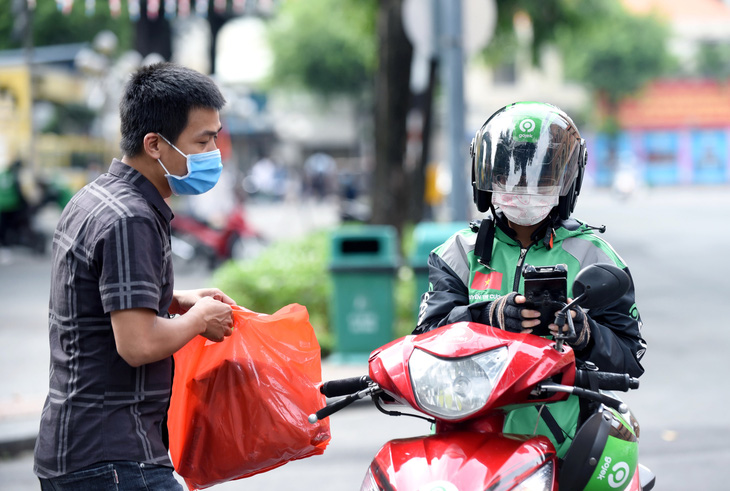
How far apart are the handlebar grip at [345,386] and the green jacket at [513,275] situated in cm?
28

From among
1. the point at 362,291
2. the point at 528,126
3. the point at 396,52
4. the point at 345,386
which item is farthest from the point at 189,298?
the point at 396,52

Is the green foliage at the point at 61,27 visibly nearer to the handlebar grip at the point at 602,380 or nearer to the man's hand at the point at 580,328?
the man's hand at the point at 580,328

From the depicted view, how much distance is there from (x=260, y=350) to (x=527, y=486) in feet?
3.44

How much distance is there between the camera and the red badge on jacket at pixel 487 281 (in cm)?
264

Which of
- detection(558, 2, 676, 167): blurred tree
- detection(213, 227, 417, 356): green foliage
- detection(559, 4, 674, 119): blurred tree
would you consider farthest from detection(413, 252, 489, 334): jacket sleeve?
detection(559, 4, 674, 119): blurred tree

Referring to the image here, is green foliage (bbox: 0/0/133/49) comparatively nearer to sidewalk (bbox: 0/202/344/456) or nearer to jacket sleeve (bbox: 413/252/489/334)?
sidewalk (bbox: 0/202/344/456)

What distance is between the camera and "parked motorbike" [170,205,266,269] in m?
14.8

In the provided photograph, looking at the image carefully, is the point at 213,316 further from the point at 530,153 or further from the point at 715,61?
the point at 715,61

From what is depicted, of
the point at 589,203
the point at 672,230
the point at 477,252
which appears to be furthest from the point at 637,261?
the point at 589,203

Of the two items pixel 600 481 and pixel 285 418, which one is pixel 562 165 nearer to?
pixel 600 481

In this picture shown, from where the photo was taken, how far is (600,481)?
91.9 inches

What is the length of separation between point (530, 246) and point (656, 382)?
5.50 meters

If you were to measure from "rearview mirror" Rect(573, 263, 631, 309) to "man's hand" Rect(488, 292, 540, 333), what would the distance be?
0.16 m

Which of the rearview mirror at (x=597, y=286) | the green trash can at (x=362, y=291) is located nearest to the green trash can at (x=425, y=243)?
the green trash can at (x=362, y=291)
